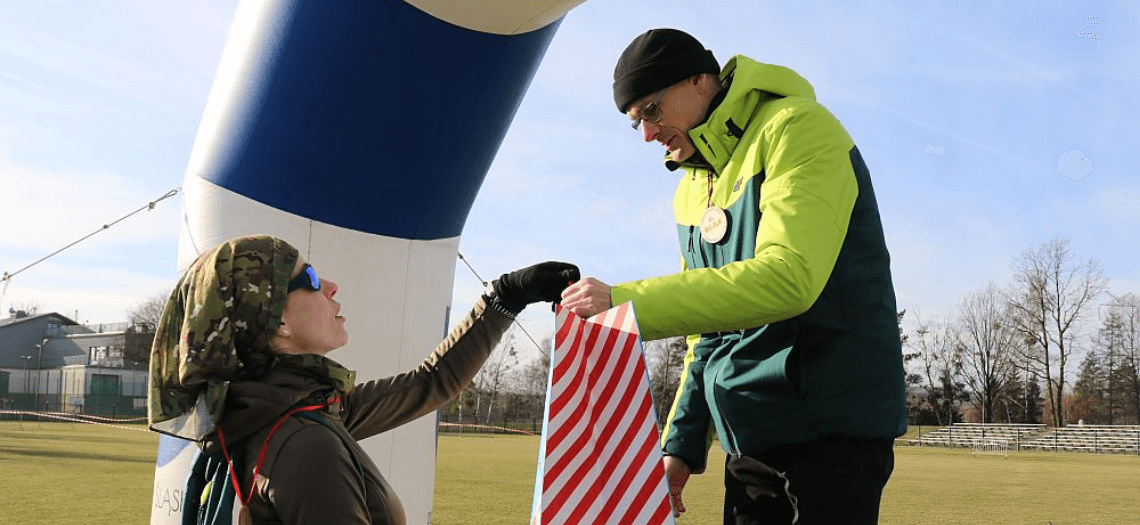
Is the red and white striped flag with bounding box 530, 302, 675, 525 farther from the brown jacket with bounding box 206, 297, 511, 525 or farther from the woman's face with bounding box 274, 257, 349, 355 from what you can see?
the woman's face with bounding box 274, 257, 349, 355

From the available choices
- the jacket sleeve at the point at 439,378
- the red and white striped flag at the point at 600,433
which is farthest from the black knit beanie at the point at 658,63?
the jacket sleeve at the point at 439,378

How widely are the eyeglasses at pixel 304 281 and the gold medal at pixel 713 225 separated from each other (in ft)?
3.14

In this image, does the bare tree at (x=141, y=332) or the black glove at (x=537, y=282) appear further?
the bare tree at (x=141, y=332)

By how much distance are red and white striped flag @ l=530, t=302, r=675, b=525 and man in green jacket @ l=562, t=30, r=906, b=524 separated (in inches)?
3.0

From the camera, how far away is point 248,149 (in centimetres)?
454

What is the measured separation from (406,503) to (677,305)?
10.4 ft

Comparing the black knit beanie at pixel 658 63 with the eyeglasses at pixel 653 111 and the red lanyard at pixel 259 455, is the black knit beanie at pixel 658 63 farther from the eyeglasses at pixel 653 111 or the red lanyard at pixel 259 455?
the red lanyard at pixel 259 455

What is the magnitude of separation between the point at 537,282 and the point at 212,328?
0.89 meters

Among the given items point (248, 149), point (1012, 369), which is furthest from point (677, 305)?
point (1012, 369)

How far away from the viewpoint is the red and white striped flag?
2092 mm

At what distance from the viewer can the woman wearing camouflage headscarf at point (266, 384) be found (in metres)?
2.11

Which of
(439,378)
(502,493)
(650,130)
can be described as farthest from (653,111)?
(502,493)

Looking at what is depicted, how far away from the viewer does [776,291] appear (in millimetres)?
2047

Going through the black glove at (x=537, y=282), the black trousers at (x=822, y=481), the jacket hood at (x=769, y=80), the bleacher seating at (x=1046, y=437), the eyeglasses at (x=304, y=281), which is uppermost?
the jacket hood at (x=769, y=80)
